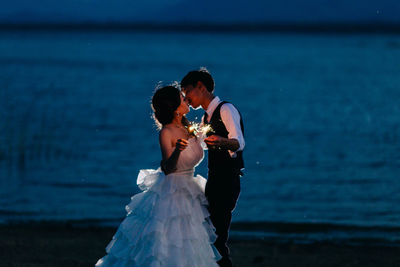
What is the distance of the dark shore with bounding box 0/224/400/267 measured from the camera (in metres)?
7.35

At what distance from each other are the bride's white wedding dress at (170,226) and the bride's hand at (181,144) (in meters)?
0.29

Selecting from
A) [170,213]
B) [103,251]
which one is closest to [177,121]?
[170,213]

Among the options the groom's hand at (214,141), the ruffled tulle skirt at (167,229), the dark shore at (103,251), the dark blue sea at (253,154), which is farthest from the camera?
the dark blue sea at (253,154)

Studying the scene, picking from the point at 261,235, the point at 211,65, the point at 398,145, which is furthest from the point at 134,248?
the point at 211,65

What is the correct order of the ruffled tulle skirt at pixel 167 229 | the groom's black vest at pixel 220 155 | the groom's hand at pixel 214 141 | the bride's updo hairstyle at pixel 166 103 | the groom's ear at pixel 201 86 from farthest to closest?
the groom's ear at pixel 201 86, the groom's black vest at pixel 220 155, the bride's updo hairstyle at pixel 166 103, the ruffled tulle skirt at pixel 167 229, the groom's hand at pixel 214 141

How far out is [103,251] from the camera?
7.71 meters

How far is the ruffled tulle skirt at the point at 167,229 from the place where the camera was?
17.6ft

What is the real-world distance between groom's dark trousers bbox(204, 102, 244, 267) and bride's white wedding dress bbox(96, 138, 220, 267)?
8 centimetres

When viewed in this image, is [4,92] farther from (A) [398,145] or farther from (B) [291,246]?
(B) [291,246]

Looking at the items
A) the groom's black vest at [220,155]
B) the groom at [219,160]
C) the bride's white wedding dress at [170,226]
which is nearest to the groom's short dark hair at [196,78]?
the groom at [219,160]

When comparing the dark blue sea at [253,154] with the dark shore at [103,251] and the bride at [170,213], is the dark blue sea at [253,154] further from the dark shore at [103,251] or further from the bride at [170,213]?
the bride at [170,213]

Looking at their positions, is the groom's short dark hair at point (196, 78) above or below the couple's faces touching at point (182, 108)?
above

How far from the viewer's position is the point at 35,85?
33781 mm

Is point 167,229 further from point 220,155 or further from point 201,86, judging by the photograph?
point 201,86
